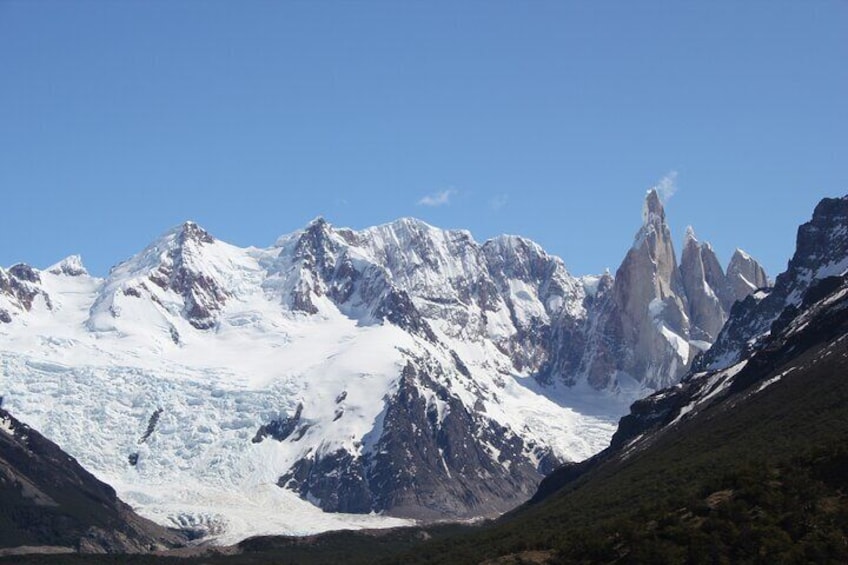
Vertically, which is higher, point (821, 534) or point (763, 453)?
point (763, 453)

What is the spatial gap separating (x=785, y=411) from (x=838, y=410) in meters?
16.4

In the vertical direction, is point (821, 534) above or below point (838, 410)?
below

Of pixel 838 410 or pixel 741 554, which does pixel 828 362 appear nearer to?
pixel 838 410

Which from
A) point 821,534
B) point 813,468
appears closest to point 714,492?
point 813,468

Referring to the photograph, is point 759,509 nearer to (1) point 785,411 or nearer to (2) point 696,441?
(1) point 785,411

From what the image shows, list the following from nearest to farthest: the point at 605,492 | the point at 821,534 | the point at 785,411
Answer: the point at 821,534 < the point at 785,411 < the point at 605,492

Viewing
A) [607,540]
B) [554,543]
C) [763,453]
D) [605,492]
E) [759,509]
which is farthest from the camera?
[605,492]

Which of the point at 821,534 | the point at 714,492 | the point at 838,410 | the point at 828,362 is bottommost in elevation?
the point at 821,534

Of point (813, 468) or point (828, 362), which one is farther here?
point (828, 362)

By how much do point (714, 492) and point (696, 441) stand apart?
219 feet

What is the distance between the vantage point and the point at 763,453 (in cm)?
14475

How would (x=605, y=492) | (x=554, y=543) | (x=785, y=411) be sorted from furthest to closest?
(x=605, y=492)
(x=785, y=411)
(x=554, y=543)

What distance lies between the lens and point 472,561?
151000mm

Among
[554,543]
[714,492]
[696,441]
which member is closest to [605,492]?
[696,441]
